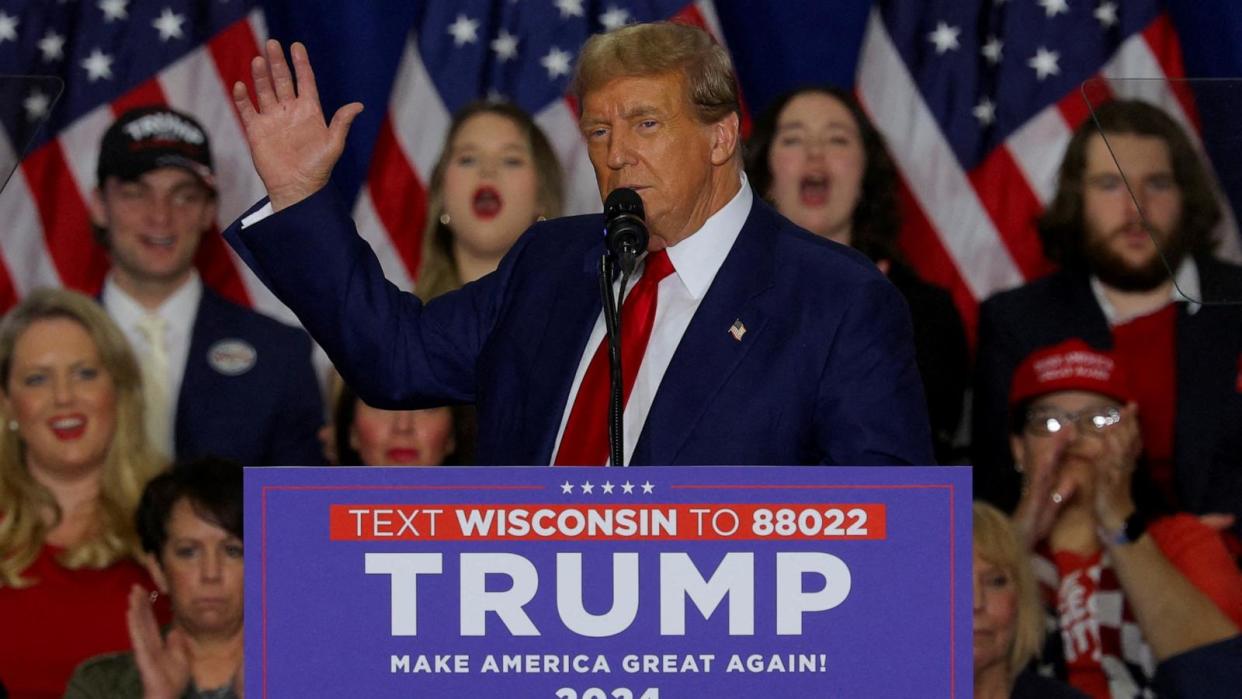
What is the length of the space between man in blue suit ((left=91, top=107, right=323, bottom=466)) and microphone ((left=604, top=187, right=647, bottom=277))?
2.68m

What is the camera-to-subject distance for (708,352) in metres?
2.29

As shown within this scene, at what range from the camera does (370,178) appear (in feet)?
16.2

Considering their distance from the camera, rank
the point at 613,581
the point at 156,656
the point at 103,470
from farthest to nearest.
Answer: the point at 103,470 → the point at 156,656 → the point at 613,581

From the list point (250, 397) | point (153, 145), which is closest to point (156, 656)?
point (250, 397)

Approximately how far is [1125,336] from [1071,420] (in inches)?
12.5

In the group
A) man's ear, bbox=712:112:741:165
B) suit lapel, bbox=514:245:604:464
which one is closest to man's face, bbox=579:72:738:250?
man's ear, bbox=712:112:741:165

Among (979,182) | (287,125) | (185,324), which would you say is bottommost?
(287,125)

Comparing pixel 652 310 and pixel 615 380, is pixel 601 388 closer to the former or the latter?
pixel 652 310

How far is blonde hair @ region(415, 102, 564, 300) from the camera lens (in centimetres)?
466

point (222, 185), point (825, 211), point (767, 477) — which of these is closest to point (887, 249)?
point (825, 211)

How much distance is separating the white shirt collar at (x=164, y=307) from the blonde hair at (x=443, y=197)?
57 cm

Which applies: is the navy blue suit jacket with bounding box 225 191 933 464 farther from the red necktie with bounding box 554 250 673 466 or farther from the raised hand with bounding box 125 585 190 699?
the raised hand with bounding box 125 585 190 699

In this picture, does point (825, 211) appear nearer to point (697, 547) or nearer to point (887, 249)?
point (887, 249)

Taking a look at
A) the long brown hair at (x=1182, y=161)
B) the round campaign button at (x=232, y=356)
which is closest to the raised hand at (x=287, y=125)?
the long brown hair at (x=1182, y=161)
